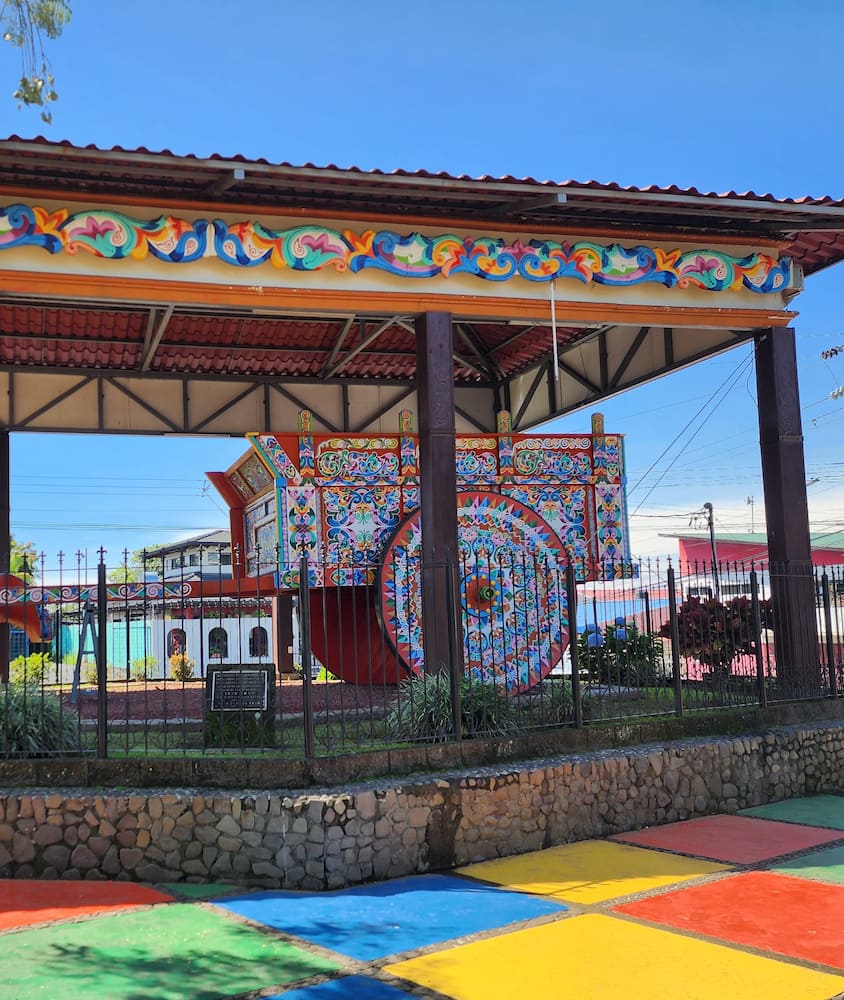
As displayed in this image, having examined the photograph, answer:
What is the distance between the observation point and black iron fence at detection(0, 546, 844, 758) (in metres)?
7.12

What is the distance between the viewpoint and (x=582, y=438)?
10672mm

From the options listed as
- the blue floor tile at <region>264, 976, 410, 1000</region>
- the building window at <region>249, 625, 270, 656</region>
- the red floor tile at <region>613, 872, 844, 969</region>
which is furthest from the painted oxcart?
the blue floor tile at <region>264, 976, 410, 1000</region>

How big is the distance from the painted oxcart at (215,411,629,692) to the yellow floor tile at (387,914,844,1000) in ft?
13.1

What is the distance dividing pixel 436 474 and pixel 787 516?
3336 mm

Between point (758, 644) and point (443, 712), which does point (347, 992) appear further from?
point (758, 644)

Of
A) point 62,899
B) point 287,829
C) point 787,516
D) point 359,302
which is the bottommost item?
point 62,899

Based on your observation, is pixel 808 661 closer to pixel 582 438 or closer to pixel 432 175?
pixel 582 438

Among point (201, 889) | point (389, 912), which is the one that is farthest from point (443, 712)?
point (201, 889)

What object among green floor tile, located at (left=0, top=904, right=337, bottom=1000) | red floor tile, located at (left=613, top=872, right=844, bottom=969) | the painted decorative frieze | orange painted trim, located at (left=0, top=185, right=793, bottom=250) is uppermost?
orange painted trim, located at (left=0, top=185, right=793, bottom=250)

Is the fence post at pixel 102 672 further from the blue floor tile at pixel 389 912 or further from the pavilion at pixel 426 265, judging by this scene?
the pavilion at pixel 426 265

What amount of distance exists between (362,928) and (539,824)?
6.58ft

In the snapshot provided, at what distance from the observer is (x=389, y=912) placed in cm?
567

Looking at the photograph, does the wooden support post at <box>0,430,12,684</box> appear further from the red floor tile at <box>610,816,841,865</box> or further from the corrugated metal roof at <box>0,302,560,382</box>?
the red floor tile at <box>610,816,841,865</box>

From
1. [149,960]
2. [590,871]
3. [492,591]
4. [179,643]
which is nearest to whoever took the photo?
[149,960]
